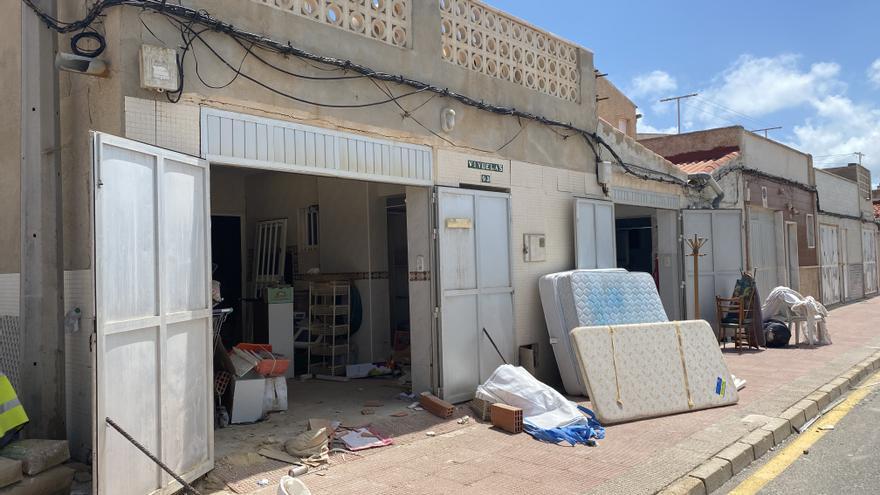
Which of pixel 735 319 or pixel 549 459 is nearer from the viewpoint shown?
pixel 549 459

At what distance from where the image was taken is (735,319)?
12.2m

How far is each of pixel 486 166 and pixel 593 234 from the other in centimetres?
246

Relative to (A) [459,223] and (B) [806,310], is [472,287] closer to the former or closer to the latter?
(A) [459,223]

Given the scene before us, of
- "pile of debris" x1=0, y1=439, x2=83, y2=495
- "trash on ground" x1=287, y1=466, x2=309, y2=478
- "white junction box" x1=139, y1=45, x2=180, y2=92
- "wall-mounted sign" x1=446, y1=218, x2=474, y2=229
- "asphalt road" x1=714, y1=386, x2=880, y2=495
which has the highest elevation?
"white junction box" x1=139, y1=45, x2=180, y2=92

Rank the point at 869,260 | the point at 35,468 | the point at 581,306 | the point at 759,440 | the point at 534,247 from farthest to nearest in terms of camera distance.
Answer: the point at 869,260 → the point at 534,247 → the point at 581,306 → the point at 759,440 → the point at 35,468

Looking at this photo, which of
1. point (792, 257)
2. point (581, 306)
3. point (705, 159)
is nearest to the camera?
point (581, 306)

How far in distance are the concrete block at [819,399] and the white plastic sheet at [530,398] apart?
9.89 feet

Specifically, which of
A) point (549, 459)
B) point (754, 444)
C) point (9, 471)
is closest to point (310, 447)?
point (549, 459)

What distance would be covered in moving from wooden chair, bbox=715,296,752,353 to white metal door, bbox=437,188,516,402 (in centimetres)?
566

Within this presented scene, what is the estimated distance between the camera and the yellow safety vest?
4.52 metres

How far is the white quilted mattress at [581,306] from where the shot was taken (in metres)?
8.27

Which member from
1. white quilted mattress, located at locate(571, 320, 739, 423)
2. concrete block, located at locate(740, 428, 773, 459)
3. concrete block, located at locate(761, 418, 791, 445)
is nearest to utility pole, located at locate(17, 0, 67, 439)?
white quilted mattress, located at locate(571, 320, 739, 423)

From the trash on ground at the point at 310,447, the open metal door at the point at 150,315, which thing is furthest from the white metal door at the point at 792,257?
the open metal door at the point at 150,315

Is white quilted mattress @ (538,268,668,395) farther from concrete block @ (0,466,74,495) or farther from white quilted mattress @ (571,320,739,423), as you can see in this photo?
concrete block @ (0,466,74,495)
